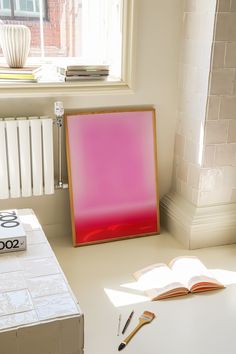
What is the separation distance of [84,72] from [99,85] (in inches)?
3.8

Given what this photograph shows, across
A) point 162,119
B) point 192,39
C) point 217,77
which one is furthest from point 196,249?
point 192,39

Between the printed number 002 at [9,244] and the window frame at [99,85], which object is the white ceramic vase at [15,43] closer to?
the window frame at [99,85]

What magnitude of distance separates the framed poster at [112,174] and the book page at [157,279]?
1.25ft

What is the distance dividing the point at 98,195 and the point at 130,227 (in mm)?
258

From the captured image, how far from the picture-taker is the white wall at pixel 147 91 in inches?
83.8

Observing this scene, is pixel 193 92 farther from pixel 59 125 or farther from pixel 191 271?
pixel 191 271

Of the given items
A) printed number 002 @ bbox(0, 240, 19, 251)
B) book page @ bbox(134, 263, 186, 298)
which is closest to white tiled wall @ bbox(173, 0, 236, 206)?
book page @ bbox(134, 263, 186, 298)

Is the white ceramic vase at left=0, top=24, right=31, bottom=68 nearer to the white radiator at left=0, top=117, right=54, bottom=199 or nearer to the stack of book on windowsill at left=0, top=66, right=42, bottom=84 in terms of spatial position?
the stack of book on windowsill at left=0, top=66, right=42, bottom=84

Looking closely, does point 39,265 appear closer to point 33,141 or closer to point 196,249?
point 33,141

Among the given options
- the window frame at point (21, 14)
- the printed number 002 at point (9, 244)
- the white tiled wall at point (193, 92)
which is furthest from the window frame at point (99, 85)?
the printed number 002 at point (9, 244)

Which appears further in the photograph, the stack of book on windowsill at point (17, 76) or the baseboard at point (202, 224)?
the baseboard at point (202, 224)

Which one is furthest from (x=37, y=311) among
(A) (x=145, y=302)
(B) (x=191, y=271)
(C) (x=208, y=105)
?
(C) (x=208, y=105)

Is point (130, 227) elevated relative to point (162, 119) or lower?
lower

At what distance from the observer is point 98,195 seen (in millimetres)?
2248
